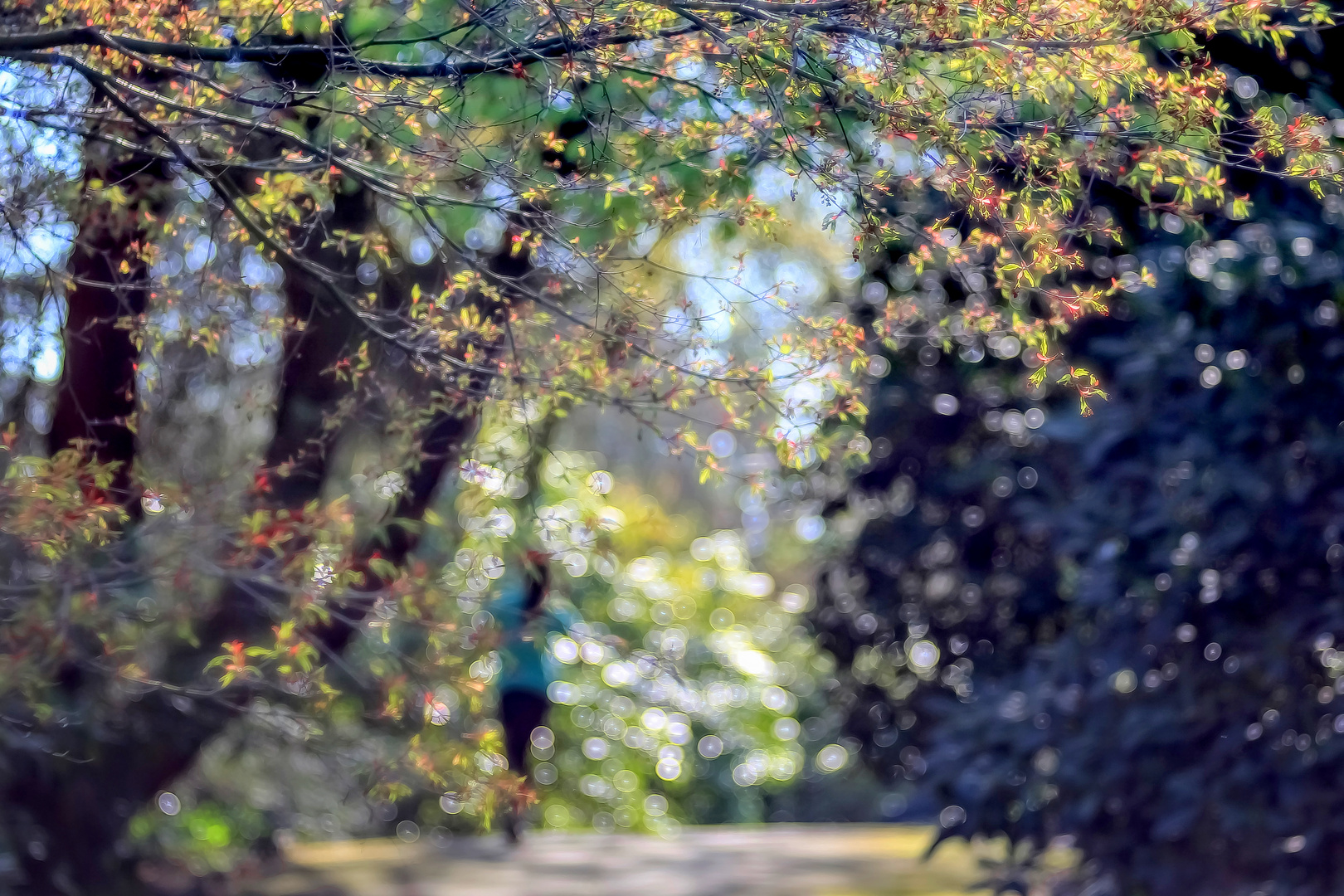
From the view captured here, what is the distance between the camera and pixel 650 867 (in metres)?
6.91

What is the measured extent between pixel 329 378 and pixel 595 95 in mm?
1954

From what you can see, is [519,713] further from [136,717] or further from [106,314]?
[106,314]

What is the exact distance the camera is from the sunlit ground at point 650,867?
6367mm

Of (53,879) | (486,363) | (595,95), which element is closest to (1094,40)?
(486,363)

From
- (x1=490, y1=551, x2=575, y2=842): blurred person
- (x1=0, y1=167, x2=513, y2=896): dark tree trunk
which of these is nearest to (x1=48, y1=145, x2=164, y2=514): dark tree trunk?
(x1=0, y1=167, x2=513, y2=896): dark tree trunk

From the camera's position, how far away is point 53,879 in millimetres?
6152

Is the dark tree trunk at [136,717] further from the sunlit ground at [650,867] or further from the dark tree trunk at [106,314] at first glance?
the sunlit ground at [650,867]

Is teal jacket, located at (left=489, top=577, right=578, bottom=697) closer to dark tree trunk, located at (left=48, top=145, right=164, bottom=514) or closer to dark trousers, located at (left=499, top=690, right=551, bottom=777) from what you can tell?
dark trousers, located at (left=499, top=690, right=551, bottom=777)

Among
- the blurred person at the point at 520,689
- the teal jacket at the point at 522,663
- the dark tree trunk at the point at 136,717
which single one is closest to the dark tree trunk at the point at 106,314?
the dark tree trunk at the point at 136,717

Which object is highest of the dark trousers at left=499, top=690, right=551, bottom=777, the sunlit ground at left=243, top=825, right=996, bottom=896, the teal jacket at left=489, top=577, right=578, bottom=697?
→ the teal jacket at left=489, top=577, right=578, bottom=697

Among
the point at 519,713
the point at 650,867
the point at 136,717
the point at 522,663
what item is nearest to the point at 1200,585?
the point at 650,867

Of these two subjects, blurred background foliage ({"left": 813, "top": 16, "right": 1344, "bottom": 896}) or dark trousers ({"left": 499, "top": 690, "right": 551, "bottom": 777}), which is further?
dark trousers ({"left": 499, "top": 690, "right": 551, "bottom": 777})

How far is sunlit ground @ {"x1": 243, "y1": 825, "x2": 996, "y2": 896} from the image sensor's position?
637 cm

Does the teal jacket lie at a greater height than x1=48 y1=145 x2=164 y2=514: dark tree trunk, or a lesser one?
lesser
